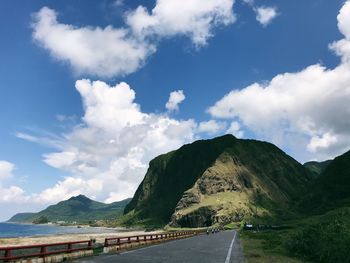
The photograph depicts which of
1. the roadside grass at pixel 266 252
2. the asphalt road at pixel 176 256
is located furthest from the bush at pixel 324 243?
the asphalt road at pixel 176 256

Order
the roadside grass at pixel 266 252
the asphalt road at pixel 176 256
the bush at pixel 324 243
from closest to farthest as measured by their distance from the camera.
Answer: the asphalt road at pixel 176 256, the bush at pixel 324 243, the roadside grass at pixel 266 252

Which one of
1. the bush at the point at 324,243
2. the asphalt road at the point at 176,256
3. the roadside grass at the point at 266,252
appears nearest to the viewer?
the asphalt road at the point at 176,256

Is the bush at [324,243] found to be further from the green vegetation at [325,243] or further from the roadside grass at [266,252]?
the roadside grass at [266,252]

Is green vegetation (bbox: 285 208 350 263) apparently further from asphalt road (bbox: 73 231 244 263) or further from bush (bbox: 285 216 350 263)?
asphalt road (bbox: 73 231 244 263)

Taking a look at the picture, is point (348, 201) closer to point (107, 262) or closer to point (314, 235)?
point (314, 235)

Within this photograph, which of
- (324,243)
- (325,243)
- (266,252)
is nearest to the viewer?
(325,243)

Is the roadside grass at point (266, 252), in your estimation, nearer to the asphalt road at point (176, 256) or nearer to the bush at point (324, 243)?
the asphalt road at point (176, 256)

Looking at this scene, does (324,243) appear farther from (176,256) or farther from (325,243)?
(176,256)

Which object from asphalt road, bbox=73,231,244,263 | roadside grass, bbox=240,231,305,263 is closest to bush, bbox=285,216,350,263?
roadside grass, bbox=240,231,305,263

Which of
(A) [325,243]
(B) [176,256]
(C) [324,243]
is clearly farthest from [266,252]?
(B) [176,256]

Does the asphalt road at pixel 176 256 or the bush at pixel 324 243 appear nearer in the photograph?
the asphalt road at pixel 176 256

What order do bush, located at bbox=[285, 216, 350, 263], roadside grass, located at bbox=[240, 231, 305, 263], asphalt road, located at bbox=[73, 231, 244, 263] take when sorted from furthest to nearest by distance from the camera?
roadside grass, located at bbox=[240, 231, 305, 263], bush, located at bbox=[285, 216, 350, 263], asphalt road, located at bbox=[73, 231, 244, 263]

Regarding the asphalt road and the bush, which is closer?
the asphalt road

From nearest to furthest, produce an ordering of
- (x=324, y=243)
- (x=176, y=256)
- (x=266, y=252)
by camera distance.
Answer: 1. (x=176, y=256)
2. (x=324, y=243)
3. (x=266, y=252)
